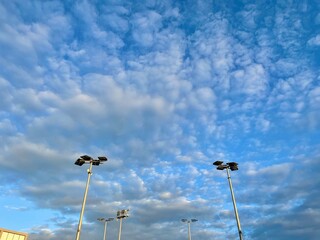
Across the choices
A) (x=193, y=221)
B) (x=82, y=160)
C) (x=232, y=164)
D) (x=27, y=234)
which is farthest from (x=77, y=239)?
(x=193, y=221)

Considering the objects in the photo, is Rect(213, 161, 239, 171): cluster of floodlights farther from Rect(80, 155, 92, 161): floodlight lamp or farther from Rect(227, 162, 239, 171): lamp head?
Rect(80, 155, 92, 161): floodlight lamp

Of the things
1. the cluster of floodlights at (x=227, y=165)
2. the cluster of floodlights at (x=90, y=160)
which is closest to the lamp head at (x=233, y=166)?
the cluster of floodlights at (x=227, y=165)

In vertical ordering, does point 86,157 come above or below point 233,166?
below

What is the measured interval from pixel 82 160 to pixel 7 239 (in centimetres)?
911

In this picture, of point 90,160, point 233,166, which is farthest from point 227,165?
point 90,160

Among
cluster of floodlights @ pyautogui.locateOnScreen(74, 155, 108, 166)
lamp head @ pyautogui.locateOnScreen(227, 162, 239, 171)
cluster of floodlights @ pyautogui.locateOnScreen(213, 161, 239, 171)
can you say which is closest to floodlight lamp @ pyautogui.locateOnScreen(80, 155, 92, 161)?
cluster of floodlights @ pyautogui.locateOnScreen(74, 155, 108, 166)

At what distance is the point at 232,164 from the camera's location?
2692 cm

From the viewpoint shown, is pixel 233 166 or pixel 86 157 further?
pixel 233 166

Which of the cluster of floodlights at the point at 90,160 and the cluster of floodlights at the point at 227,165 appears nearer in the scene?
the cluster of floodlights at the point at 90,160

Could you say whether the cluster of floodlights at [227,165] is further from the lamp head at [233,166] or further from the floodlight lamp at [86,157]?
the floodlight lamp at [86,157]

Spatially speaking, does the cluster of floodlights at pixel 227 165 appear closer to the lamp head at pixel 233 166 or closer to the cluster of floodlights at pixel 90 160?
the lamp head at pixel 233 166

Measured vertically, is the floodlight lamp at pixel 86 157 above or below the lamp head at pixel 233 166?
below

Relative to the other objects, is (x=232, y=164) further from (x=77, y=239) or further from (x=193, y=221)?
(x=193, y=221)

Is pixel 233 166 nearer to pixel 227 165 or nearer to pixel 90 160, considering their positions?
pixel 227 165
